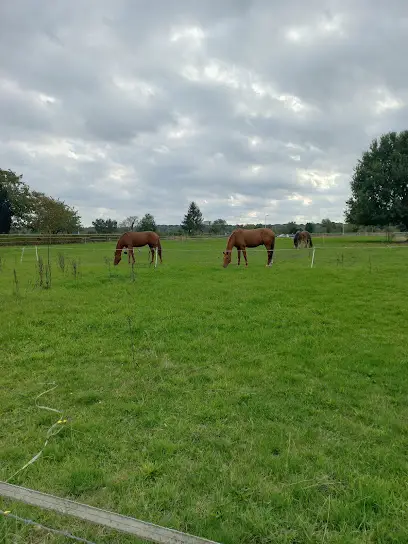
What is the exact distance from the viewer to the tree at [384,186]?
33531 mm

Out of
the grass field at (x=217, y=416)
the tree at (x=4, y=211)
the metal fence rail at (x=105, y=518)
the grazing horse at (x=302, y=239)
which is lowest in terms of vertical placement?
the grass field at (x=217, y=416)

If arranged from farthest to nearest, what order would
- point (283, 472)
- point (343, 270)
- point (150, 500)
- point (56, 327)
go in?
point (343, 270) < point (56, 327) < point (283, 472) < point (150, 500)

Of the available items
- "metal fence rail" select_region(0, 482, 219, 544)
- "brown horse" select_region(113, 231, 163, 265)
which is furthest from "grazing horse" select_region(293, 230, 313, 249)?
"metal fence rail" select_region(0, 482, 219, 544)

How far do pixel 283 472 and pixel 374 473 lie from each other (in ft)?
2.11

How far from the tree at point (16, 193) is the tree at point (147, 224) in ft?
52.5

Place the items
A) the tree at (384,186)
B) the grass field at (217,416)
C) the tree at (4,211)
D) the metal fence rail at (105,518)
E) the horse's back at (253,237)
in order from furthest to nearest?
the tree at (4,211)
the tree at (384,186)
the horse's back at (253,237)
the grass field at (217,416)
the metal fence rail at (105,518)

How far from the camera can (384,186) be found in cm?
3425

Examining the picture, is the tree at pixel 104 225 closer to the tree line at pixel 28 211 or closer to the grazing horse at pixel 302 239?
the tree line at pixel 28 211

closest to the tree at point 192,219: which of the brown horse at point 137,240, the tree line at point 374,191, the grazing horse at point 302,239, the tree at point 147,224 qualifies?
the tree at point 147,224

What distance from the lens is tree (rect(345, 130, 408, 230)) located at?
3353cm

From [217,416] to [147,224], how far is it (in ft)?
189

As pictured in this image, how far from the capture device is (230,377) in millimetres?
4121

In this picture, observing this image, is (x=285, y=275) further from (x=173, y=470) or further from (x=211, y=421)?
(x=173, y=470)

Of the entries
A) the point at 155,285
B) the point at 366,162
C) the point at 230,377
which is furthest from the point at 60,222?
the point at 230,377
